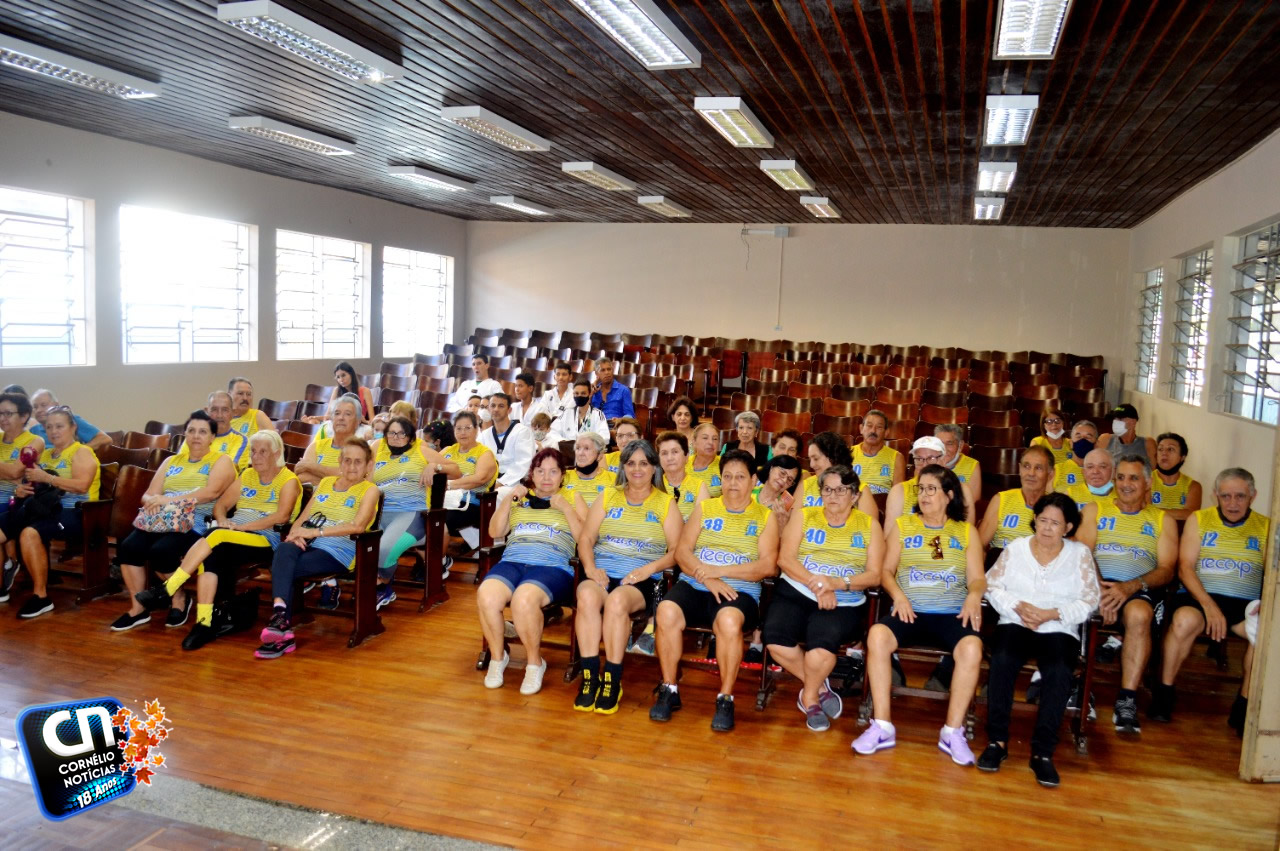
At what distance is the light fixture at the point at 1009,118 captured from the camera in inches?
228

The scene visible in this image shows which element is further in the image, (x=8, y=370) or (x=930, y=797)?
(x=8, y=370)

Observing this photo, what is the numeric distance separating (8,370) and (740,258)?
9737 mm

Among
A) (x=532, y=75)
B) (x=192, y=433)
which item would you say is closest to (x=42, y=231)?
(x=192, y=433)

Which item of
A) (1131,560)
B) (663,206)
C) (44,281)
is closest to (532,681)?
(1131,560)

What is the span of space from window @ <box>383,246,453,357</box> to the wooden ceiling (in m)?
3.64

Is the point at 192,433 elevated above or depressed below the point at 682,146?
below

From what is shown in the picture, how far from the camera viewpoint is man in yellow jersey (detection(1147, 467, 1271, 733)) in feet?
13.5

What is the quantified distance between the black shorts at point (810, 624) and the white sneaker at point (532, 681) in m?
1.06

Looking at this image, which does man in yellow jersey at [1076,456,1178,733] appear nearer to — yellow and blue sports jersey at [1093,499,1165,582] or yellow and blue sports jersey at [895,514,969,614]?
yellow and blue sports jersey at [1093,499,1165,582]

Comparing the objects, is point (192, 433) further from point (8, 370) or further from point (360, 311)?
point (360, 311)

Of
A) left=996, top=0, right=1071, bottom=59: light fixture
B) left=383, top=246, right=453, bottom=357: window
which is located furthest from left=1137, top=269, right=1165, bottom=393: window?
left=383, top=246, right=453, bottom=357: window

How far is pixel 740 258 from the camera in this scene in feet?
47.0

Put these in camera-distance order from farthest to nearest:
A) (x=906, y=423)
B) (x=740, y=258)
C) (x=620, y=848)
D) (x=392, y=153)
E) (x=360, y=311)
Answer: (x=740, y=258) < (x=360, y=311) < (x=392, y=153) < (x=906, y=423) < (x=620, y=848)

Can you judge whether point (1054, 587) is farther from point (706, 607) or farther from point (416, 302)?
point (416, 302)
